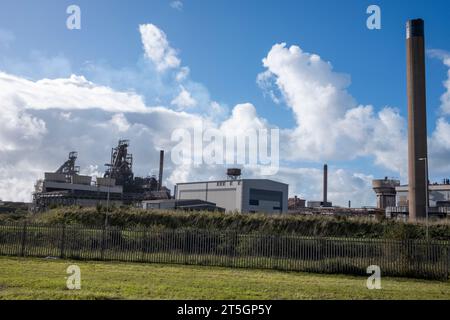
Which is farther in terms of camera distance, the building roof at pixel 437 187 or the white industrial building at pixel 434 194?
the building roof at pixel 437 187

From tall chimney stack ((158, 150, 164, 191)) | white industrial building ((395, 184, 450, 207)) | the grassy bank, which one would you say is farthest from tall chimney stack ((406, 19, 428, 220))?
tall chimney stack ((158, 150, 164, 191))

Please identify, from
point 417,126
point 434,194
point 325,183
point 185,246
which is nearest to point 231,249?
point 185,246

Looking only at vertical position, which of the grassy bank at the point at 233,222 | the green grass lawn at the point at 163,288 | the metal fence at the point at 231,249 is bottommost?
the green grass lawn at the point at 163,288

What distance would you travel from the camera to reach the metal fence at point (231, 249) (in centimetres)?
1992

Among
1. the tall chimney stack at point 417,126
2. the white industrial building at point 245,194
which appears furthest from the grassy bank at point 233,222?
the white industrial building at point 245,194

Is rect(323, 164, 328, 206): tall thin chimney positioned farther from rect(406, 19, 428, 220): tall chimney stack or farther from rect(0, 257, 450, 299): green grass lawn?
rect(0, 257, 450, 299): green grass lawn

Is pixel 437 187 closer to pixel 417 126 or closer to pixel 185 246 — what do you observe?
pixel 417 126

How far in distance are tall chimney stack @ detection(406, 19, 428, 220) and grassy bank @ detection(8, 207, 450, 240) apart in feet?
37.9

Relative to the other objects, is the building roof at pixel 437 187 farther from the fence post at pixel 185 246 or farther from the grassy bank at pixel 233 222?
the fence post at pixel 185 246

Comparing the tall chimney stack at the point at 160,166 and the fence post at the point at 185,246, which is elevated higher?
the tall chimney stack at the point at 160,166

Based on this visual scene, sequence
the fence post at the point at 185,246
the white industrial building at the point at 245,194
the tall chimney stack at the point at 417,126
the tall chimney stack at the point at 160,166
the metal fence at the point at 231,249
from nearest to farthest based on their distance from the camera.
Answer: the metal fence at the point at 231,249, the fence post at the point at 185,246, the tall chimney stack at the point at 417,126, the white industrial building at the point at 245,194, the tall chimney stack at the point at 160,166

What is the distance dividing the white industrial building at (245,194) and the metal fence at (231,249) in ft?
182

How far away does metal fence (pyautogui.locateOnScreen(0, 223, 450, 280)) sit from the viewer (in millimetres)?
19922
